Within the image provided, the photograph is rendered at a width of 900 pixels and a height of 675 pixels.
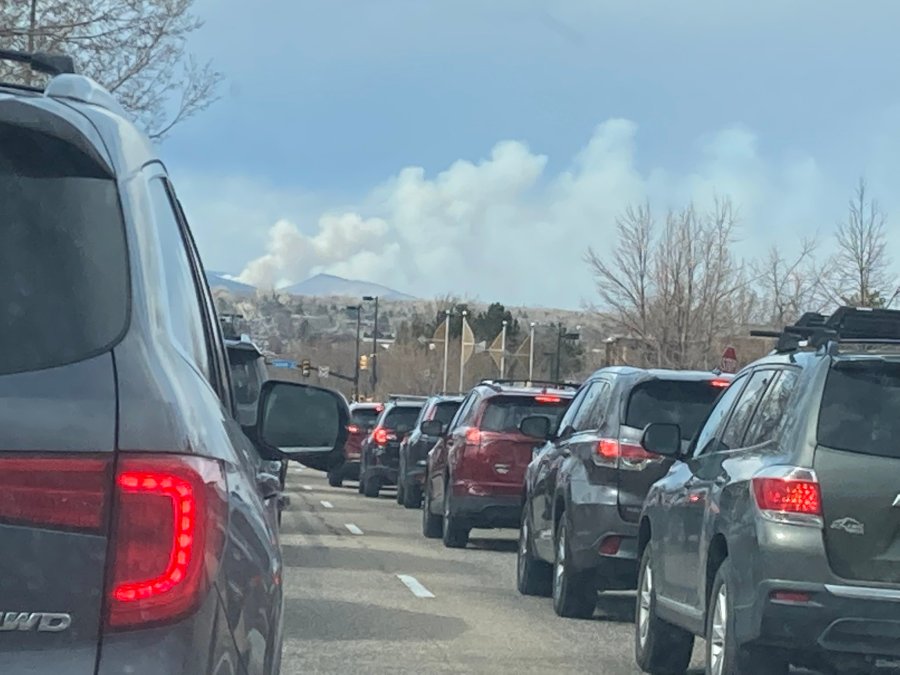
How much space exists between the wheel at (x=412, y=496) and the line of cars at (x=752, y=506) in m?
14.2

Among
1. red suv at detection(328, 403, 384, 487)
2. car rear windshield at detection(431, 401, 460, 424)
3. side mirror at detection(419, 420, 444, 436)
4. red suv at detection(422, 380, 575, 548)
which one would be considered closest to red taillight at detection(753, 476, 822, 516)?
red suv at detection(422, 380, 575, 548)

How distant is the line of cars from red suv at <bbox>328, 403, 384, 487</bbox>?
2247cm

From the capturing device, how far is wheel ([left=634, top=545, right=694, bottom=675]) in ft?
31.6

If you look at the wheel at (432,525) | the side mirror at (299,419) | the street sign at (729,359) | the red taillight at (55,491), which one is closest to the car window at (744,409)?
the side mirror at (299,419)

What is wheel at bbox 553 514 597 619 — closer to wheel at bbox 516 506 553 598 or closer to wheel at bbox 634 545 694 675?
wheel at bbox 516 506 553 598

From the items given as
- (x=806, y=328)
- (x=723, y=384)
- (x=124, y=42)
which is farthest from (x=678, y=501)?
(x=124, y=42)

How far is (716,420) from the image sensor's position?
9242mm

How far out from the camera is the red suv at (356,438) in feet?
117

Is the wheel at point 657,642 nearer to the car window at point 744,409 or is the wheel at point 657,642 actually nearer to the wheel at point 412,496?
the car window at point 744,409

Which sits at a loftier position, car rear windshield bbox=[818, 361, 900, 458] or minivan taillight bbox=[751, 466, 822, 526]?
car rear windshield bbox=[818, 361, 900, 458]

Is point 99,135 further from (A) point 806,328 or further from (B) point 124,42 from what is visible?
(B) point 124,42

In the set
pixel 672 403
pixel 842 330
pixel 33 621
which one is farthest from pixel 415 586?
pixel 33 621

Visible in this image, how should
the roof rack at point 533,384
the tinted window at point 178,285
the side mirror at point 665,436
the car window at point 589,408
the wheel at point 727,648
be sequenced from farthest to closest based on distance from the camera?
the roof rack at point 533,384, the car window at point 589,408, the side mirror at point 665,436, the wheel at point 727,648, the tinted window at point 178,285

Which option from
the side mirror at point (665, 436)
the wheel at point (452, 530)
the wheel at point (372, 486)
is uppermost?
the side mirror at point (665, 436)
